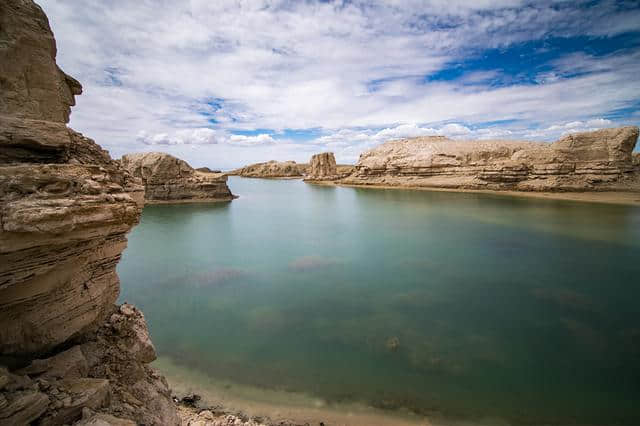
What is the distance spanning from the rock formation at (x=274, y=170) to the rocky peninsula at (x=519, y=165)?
152 ft

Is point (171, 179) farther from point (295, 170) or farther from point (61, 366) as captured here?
point (295, 170)

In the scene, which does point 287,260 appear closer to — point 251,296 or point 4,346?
point 251,296

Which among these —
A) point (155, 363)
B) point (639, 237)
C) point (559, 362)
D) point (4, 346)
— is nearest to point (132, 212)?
point (4, 346)

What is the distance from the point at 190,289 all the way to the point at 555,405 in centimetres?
1160

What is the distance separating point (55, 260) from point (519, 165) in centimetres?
5062

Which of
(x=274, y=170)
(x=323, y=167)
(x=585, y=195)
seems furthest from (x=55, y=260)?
(x=274, y=170)

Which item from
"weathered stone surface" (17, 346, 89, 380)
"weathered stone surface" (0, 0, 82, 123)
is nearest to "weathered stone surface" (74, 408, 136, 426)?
"weathered stone surface" (17, 346, 89, 380)

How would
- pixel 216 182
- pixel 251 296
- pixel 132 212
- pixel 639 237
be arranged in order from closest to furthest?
pixel 132 212 < pixel 251 296 < pixel 639 237 < pixel 216 182

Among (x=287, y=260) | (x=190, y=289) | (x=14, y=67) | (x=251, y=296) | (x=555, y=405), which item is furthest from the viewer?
(x=287, y=260)

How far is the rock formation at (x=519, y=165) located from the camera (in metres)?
37.4

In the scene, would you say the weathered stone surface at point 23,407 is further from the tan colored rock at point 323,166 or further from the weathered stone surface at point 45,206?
the tan colored rock at point 323,166

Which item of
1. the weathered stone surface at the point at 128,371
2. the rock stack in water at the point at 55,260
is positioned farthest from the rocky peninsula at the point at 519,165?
the rock stack in water at the point at 55,260

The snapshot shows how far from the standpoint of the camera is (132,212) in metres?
4.32

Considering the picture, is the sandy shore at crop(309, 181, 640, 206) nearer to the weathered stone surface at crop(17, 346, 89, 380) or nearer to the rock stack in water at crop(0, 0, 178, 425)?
the rock stack in water at crop(0, 0, 178, 425)
